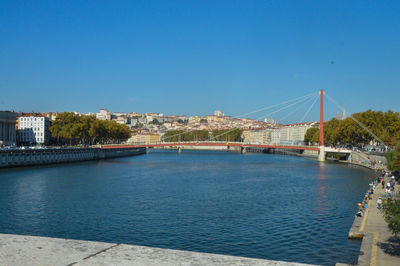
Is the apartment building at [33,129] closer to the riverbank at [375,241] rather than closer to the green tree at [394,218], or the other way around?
the riverbank at [375,241]

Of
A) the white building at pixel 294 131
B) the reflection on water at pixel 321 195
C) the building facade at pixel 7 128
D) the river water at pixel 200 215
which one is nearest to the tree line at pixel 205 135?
the white building at pixel 294 131

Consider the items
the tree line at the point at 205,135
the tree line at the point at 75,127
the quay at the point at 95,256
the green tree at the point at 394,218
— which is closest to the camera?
the quay at the point at 95,256

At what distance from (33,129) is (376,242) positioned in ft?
316

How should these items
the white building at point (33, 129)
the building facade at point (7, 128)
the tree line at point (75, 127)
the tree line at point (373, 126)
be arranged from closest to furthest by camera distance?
the tree line at point (373, 126) → the tree line at point (75, 127) → the building facade at point (7, 128) → the white building at point (33, 129)

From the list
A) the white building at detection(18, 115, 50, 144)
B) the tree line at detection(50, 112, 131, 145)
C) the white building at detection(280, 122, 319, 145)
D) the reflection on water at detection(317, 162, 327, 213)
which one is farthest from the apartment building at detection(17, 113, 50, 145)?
the white building at detection(280, 122, 319, 145)

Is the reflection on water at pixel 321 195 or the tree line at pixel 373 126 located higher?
the tree line at pixel 373 126

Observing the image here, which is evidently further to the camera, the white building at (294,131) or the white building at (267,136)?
the white building at (267,136)

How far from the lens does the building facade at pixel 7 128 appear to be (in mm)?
74500

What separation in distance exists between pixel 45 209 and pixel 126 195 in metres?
5.91

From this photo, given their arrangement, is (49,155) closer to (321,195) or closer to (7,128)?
(7,128)

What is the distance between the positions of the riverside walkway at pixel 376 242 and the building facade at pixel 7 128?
68.5 metres

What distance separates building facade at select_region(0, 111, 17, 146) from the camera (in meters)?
74.5

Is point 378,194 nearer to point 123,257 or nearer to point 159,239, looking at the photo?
point 159,239

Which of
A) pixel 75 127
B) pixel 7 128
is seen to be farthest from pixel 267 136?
pixel 75 127
